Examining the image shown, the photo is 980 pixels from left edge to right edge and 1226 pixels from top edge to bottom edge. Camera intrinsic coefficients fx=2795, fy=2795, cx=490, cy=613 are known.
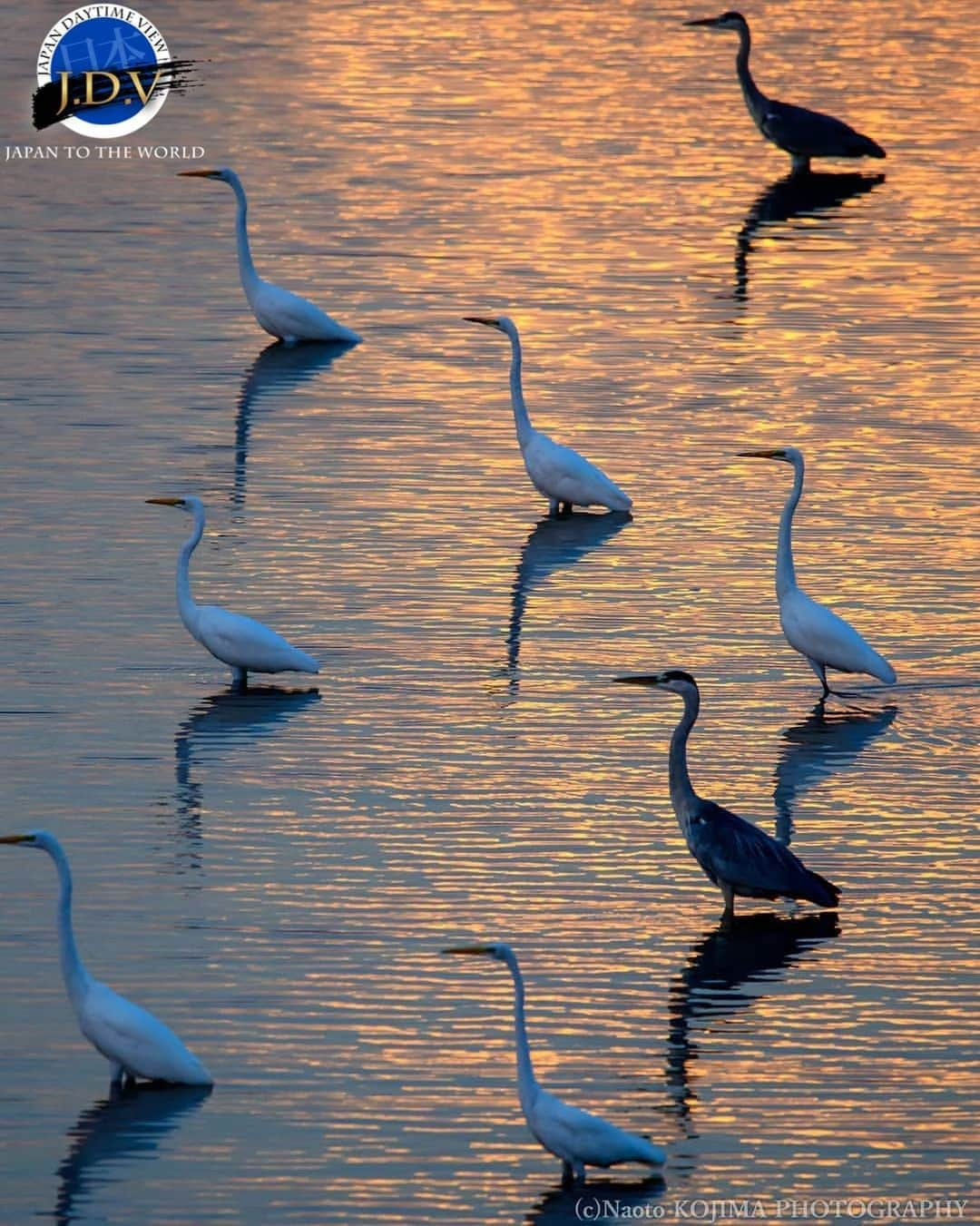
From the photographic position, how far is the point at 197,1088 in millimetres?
10492

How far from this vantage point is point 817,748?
584 inches

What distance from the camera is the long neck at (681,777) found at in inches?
492

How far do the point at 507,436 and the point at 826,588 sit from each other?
435 centimetres

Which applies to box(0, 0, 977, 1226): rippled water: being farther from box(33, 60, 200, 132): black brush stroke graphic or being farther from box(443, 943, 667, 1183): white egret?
box(33, 60, 200, 132): black brush stroke graphic

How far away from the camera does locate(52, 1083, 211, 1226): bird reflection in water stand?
9734mm

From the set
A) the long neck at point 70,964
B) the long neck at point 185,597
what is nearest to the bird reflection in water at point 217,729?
the long neck at point 185,597

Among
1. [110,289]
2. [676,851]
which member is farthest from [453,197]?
[676,851]

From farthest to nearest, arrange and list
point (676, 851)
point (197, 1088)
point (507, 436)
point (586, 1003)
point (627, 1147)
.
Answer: point (507, 436)
point (676, 851)
point (586, 1003)
point (197, 1088)
point (627, 1147)

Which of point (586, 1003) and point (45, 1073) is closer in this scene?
point (45, 1073)

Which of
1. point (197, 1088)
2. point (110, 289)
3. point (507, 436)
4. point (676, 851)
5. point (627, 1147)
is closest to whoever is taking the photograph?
point (627, 1147)

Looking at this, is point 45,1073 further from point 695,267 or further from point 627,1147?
point 695,267

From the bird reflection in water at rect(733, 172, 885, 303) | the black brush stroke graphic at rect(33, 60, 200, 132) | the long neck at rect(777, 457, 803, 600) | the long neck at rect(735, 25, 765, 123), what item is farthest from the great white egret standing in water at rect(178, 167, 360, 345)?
the black brush stroke graphic at rect(33, 60, 200, 132)
